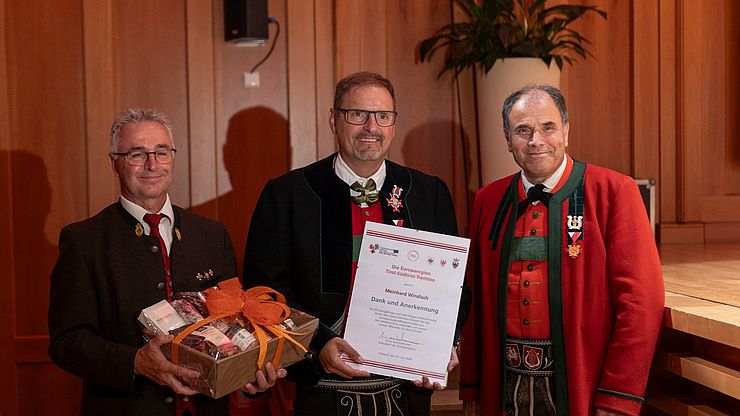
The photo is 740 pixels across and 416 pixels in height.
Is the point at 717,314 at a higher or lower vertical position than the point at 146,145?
lower

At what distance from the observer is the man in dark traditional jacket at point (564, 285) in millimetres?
2182

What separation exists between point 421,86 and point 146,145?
7.67 feet

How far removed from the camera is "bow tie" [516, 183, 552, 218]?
91.1 inches

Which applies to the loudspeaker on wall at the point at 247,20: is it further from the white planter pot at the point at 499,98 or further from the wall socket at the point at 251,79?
the white planter pot at the point at 499,98

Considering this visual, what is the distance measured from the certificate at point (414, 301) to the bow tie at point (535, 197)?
0.82 feet

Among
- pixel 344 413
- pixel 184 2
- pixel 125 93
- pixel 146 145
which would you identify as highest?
pixel 184 2

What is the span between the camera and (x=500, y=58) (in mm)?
4031

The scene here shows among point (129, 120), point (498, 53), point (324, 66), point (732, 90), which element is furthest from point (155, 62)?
point (732, 90)

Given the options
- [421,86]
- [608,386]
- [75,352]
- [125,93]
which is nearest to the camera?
[75,352]

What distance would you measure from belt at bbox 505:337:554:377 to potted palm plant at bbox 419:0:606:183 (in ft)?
5.91

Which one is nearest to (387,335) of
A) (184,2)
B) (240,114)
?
(240,114)

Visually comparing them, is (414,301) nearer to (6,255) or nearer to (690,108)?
(6,255)

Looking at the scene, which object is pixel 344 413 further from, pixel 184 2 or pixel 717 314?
pixel 184 2

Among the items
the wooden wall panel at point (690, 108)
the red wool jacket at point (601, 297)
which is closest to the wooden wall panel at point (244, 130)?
the red wool jacket at point (601, 297)
